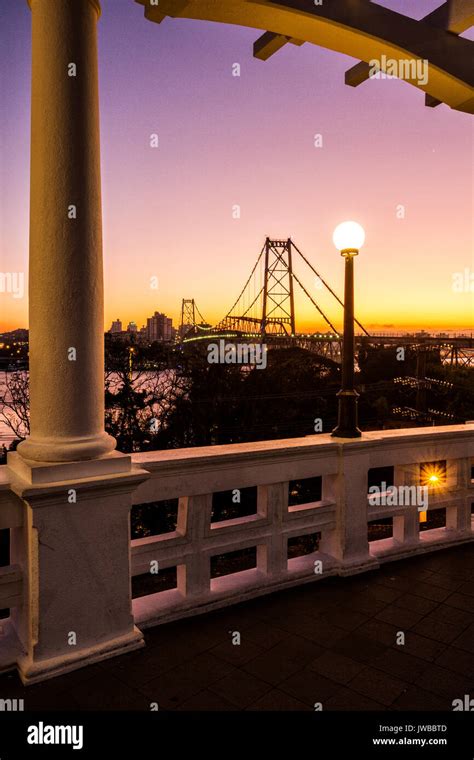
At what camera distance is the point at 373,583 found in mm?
3645

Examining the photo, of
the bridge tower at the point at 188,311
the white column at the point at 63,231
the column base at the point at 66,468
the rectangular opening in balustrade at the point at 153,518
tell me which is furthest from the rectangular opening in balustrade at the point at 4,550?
the bridge tower at the point at 188,311

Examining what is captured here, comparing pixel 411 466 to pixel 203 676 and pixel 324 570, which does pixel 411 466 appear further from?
pixel 203 676

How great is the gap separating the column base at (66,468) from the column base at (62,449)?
0.07 feet

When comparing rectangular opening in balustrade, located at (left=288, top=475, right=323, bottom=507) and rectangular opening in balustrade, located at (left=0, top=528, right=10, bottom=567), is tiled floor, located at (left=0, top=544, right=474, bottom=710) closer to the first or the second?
rectangular opening in balustrade, located at (left=0, top=528, right=10, bottom=567)

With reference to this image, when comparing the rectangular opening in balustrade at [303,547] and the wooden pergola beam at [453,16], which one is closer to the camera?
the wooden pergola beam at [453,16]

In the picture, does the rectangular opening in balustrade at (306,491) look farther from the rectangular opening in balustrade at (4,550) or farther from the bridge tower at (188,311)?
the bridge tower at (188,311)

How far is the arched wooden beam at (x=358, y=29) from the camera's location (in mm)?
3082

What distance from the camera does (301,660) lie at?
2.71m

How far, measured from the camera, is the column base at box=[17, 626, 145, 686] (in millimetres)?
2555

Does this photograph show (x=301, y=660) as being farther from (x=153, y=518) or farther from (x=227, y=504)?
(x=227, y=504)

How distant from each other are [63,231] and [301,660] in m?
2.36

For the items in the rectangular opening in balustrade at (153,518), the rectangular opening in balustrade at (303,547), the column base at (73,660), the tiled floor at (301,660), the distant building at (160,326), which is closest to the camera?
the tiled floor at (301,660)

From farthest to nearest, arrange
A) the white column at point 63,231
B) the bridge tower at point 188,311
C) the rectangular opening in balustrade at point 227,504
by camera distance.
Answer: the bridge tower at point 188,311 < the rectangular opening in balustrade at point 227,504 < the white column at point 63,231

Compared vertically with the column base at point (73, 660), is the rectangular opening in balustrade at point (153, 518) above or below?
below
